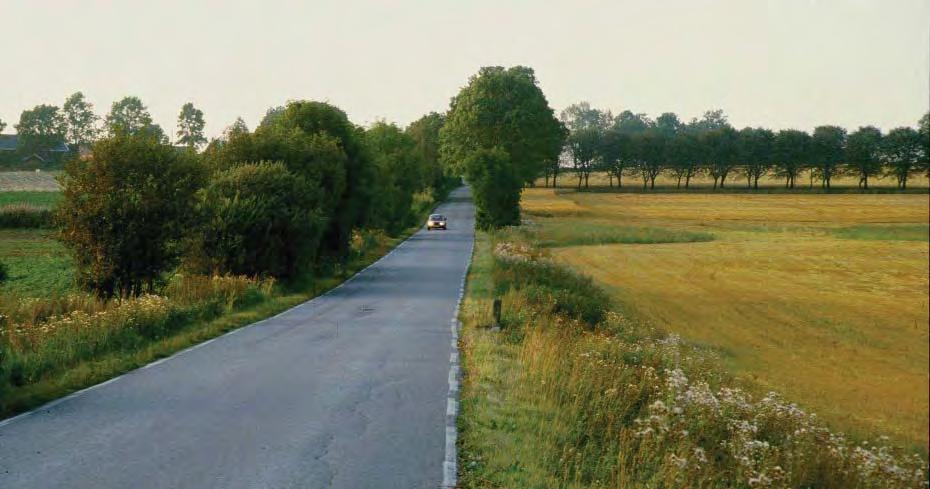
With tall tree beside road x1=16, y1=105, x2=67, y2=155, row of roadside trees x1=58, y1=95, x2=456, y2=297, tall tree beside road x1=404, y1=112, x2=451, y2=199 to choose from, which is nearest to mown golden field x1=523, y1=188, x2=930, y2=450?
row of roadside trees x1=58, y1=95, x2=456, y2=297

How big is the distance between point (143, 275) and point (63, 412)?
13.3 m

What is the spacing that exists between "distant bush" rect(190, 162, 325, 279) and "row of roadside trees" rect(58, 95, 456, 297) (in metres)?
0.04

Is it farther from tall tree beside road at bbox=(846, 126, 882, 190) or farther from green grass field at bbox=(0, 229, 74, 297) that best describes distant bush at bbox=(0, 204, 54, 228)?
tall tree beside road at bbox=(846, 126, 882, 190)

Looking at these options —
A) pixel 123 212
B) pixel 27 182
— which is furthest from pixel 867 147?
pixel 27 182

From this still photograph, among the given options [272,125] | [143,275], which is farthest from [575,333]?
[272,125]

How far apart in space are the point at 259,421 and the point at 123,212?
46.7 ft

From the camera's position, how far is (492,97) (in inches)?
3046

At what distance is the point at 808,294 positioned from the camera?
21422mm

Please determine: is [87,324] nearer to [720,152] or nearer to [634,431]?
[634,431]

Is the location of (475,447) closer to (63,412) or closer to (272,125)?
(63,412)

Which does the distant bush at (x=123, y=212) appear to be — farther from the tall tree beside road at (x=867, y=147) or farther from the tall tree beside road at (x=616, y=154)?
the tall tree beside road at (x=616, y=154)

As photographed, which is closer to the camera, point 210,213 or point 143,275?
point 143,275

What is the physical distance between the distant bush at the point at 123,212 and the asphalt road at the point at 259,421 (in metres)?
6.44

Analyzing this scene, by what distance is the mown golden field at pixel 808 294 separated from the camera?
2.98 meters
